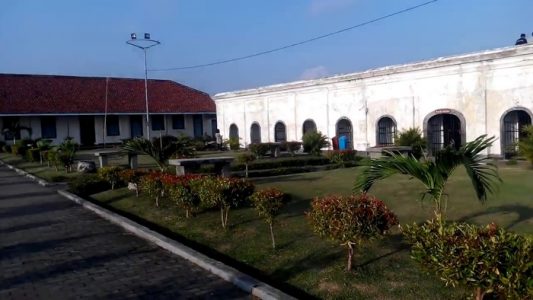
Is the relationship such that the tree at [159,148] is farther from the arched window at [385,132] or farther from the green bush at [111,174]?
the arched window at [385,132]

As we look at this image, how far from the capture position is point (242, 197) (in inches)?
298

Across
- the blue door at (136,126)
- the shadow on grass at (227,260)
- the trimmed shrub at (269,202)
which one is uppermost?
the blue door at (136,126)

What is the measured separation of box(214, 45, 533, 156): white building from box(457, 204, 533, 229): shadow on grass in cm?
769

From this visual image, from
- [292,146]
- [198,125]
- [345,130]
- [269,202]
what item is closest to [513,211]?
[269,202]

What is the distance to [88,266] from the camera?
20.3 feet

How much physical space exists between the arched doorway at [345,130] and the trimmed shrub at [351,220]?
17.5 m

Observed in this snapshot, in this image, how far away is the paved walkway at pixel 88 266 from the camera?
516cm

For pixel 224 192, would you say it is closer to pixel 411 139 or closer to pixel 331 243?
pixel 331 243

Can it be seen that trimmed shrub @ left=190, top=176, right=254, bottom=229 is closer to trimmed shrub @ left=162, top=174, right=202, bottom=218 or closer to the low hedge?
trimmed shrub @ left=162, top=174, right=202, bottom=218

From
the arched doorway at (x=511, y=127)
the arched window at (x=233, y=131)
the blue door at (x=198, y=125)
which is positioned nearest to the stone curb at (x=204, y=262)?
the arched doorway at (x=511, y=127)

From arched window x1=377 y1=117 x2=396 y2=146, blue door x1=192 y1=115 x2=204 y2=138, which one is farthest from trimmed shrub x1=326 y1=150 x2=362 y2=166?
blue door x1=192 y1=115 x2=204 y2=138

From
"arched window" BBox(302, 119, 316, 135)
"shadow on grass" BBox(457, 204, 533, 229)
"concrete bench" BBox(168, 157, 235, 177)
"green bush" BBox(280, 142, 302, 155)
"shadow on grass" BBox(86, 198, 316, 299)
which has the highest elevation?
"arched window" BBox(302, 119, 316, 135)

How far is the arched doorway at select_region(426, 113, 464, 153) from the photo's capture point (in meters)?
18.7

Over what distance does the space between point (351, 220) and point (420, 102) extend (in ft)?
49.8
